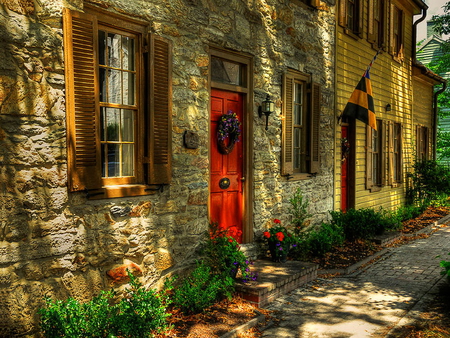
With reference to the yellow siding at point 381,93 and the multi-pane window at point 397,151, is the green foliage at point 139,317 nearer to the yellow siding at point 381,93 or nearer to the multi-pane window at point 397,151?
the yellow siding at point 381,93

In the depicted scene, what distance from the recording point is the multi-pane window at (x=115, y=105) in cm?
423

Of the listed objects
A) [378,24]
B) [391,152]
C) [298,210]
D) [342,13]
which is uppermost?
[378,24]

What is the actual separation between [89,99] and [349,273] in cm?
487

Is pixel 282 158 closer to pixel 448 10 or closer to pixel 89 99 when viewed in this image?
pixel 89 99

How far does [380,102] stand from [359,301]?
25.1 ft

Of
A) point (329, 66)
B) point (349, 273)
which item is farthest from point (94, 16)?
point (329, 66)

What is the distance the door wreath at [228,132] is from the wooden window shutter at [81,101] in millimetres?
2228

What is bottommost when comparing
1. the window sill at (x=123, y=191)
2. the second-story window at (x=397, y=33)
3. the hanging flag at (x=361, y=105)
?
the window sill at (x=123, y=191)

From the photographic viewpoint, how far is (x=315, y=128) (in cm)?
871

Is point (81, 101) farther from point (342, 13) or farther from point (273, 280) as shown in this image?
point (342, 13)

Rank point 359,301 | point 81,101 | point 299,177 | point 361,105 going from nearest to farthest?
1. point 81,101
2. point 359,301
3. point 299,177
4. point 361,105

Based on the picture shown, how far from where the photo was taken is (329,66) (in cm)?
920

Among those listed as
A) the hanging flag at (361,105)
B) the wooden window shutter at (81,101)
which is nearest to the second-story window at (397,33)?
the hanging flag at (361,105)

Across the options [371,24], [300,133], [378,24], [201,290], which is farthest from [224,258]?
[378,24]
